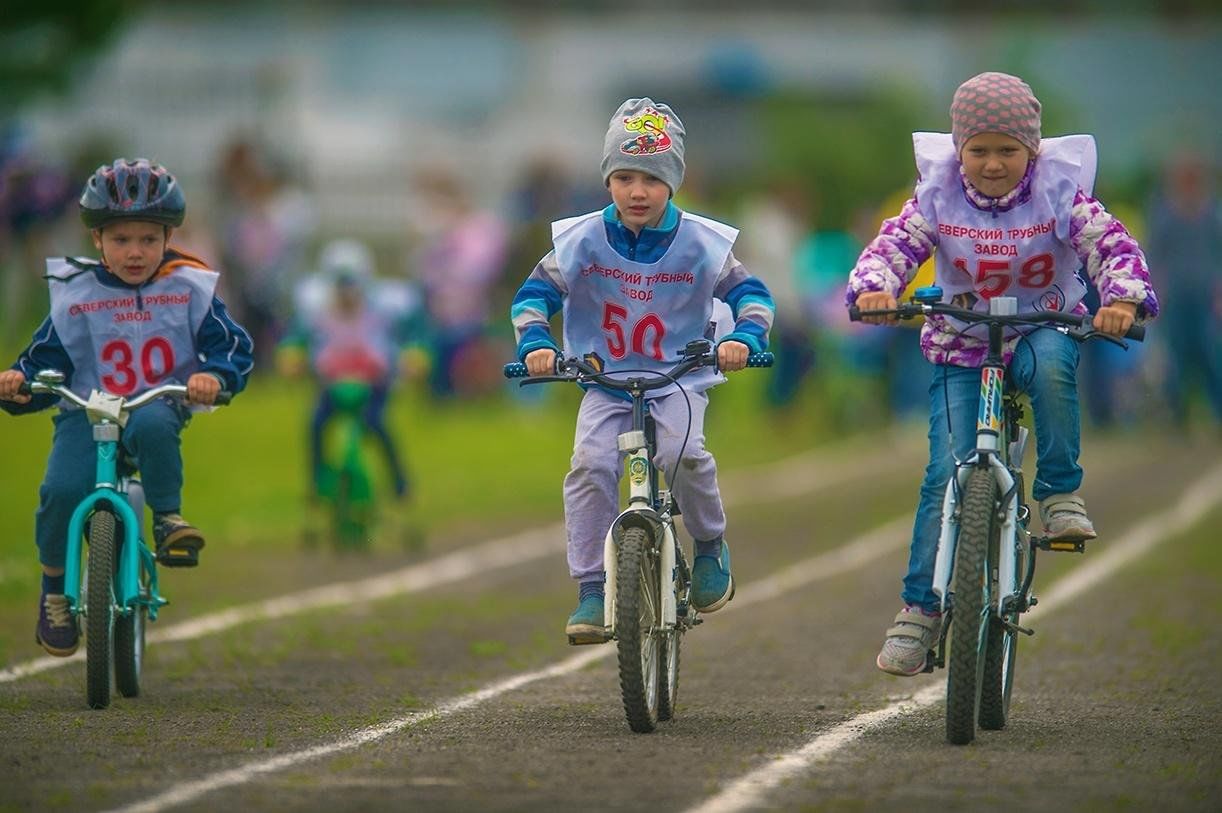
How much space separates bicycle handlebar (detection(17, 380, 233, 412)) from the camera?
30.0ft

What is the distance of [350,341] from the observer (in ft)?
52.1

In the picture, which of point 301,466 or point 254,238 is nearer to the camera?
point 301,466

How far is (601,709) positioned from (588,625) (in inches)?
26.9

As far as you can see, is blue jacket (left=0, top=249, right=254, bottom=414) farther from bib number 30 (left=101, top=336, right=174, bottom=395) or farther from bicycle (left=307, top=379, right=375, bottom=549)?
bicycle (left=307, top=379, right=375, bottom=549)

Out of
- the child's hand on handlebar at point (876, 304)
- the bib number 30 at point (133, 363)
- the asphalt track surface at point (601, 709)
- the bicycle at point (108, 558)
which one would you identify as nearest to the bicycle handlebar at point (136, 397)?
the bicycle at point (108, 558)

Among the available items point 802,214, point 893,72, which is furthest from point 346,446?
point 893,72

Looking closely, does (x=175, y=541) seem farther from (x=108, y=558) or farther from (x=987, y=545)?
(x=987, y=545)

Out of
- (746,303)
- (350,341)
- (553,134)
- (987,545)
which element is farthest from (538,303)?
(553,134)

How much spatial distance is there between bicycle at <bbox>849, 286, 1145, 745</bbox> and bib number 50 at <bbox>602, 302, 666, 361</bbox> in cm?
79

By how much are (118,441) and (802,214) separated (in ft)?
63.1

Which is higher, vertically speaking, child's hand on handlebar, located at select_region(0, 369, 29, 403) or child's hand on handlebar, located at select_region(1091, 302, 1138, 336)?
child's hand on handlebar, located at select_region(1091, 302, 1138, 336)

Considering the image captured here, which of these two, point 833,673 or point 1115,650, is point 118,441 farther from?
point 1115,650

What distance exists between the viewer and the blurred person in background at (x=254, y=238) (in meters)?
26.8

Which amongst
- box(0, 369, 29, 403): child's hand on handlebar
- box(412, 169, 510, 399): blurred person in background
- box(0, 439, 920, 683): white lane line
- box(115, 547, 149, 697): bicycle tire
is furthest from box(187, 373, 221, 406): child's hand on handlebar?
box(412, 169, 510, 399): blurred person in background
